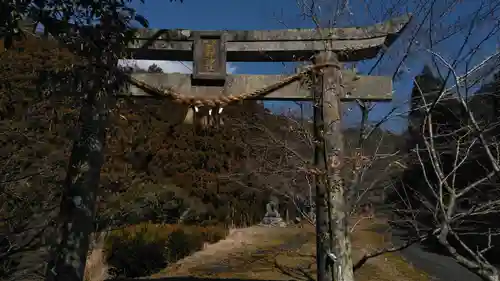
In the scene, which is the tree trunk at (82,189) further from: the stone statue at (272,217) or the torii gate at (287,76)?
the stone statue at (272,217)

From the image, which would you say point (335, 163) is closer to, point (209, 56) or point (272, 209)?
point (209, 56)

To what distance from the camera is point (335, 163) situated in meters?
4.06

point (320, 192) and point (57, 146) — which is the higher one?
point (57, 146)

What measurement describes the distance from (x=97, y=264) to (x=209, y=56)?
711 cm

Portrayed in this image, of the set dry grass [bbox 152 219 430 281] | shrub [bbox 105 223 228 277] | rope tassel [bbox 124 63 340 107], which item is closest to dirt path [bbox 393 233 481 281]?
dry grass [bbox 152 219 430 281]

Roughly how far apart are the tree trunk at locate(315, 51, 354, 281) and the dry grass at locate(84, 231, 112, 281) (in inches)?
248

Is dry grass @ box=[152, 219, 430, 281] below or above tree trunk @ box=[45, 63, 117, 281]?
below

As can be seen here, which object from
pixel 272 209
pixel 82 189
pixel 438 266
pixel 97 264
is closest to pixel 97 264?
pixel 97 264

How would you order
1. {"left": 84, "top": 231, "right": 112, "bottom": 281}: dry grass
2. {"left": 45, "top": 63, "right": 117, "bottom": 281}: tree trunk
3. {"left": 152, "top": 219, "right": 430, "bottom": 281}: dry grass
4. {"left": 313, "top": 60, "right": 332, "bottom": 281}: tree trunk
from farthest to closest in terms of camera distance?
{"left": 152, "top": 219, "right": 430, "bottom": 281}: dry grass
{"left": 84, "top": 231, "right": 112, "bottom": 281}: dry grass
{"left": 313, "top": 60, "right": 332, "bottom": 281}: tree trunk
{"left": 45, "top": 63, "right": 117, "bottom": 281}: tree trunk

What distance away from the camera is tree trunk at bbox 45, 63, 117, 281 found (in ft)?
12.6

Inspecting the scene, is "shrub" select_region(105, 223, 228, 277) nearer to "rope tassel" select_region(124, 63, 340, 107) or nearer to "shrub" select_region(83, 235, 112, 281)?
"shrub" select_region(83, 235, 112, 281)

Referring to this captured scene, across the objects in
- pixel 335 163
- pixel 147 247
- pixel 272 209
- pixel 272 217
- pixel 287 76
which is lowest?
pixel 147 247

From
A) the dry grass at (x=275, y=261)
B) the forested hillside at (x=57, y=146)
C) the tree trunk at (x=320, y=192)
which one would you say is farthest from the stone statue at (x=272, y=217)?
the tree trunk at (x=320, y=192)

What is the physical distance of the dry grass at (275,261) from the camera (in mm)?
9453
